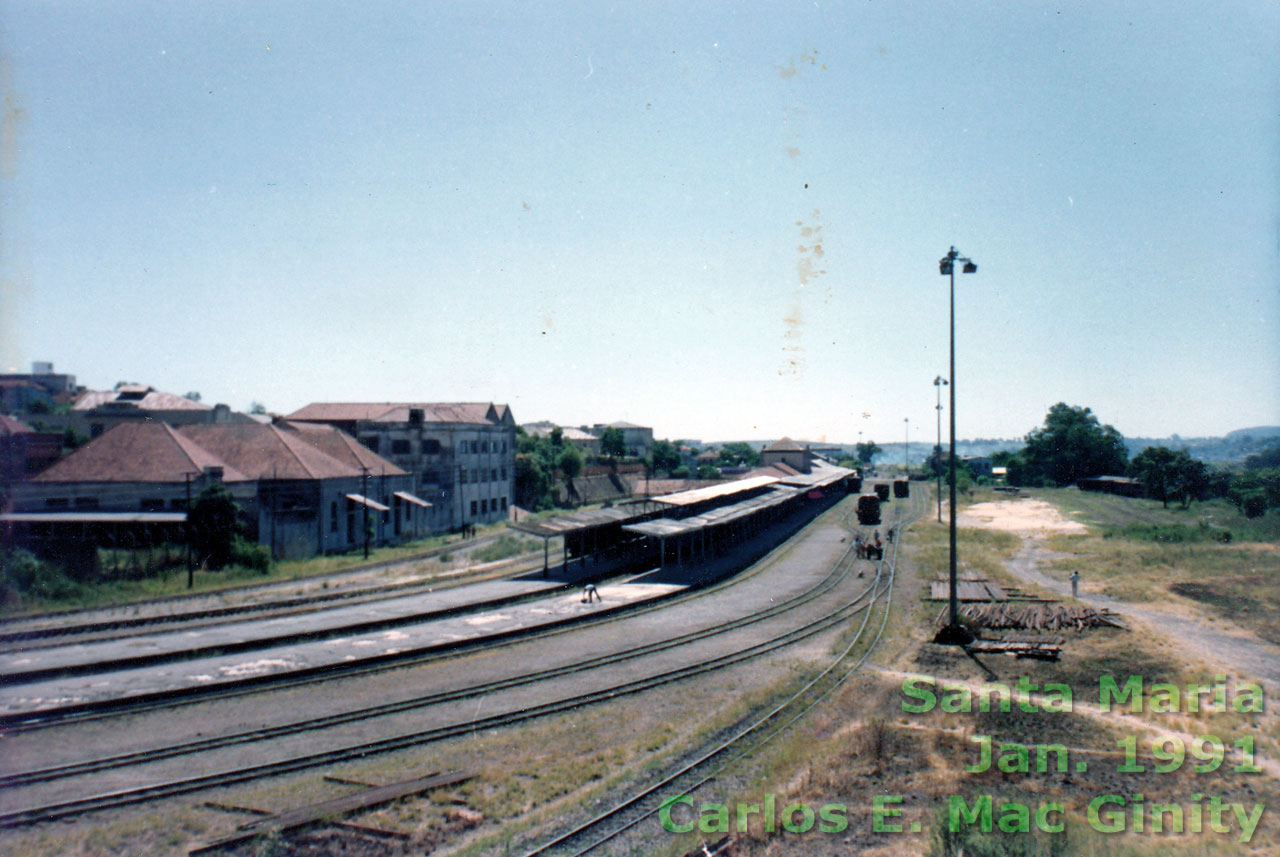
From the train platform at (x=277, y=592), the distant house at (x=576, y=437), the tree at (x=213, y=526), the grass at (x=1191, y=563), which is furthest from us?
the distant house at (x=576, y=437)

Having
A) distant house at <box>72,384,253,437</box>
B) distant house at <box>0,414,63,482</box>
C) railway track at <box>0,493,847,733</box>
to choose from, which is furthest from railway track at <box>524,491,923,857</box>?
distant house at <box>72,384,253,437</box>

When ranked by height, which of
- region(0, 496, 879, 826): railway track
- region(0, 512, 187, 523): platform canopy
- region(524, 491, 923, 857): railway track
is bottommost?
region(0, 496, 879, 826): railway track

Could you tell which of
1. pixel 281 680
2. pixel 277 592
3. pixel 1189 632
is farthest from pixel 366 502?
pixel 1189 632

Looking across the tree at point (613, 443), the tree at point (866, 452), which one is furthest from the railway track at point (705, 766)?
→ the tree at point (866, 452)

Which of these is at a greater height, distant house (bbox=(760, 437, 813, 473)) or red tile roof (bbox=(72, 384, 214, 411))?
red tile roof (bbox=(72, 384, 214, 411))

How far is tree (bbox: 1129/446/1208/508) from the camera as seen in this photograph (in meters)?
68.0

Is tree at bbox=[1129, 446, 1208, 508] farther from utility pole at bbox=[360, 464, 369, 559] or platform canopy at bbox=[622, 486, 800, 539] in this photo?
utility pole at bbox=[360, 464, 369, 559]

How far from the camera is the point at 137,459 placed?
3438 centimetres

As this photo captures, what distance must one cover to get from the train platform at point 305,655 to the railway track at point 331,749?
10.8 ft

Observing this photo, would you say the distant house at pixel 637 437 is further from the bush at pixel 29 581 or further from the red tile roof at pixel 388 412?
the bush at pixel 29 581

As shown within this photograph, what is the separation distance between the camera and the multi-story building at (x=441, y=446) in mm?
53750

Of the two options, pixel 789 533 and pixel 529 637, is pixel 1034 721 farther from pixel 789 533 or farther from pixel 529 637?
pixel 789 533

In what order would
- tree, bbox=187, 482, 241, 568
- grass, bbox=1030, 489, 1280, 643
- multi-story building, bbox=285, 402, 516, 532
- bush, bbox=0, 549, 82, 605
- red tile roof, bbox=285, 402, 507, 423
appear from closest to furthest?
bush, bbox=0, 549, 82, 605 → grass, bbox=1030, 489, 1280, 643 → tree, bbox=187, 482, 241, 568 → multi-story building, bbox=285, 402, 516, 532 → red tile roof, bbox=285, 402, 507, 423

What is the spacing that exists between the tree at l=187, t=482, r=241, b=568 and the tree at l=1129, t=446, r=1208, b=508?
80447 millimetres
